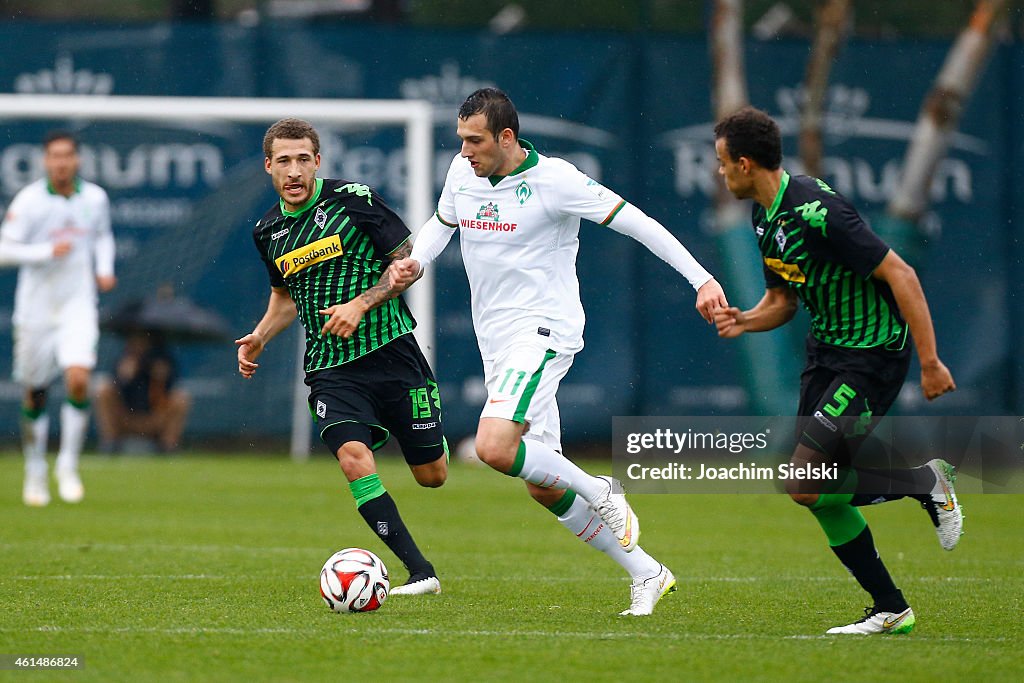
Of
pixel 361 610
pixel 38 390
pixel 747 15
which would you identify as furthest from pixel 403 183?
pixel 361 610

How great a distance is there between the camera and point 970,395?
1758 centimetres

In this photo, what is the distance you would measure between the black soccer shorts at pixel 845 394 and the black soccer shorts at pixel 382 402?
195cm

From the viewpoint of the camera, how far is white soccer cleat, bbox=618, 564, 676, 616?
658cm

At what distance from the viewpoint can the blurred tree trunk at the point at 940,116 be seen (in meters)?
17.7

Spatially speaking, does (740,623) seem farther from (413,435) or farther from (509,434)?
(413,435)

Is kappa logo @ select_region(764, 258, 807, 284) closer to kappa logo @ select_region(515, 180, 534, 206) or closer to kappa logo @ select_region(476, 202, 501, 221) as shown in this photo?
kappa logo @ select_region(515, 180, 534, 206)

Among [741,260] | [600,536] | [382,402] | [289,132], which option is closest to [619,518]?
[600,536]

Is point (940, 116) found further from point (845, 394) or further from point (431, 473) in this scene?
point (845, 394)

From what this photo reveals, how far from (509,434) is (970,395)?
12.3 metres

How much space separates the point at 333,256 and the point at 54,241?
576 centimetres

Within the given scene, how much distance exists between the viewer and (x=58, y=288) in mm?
12383

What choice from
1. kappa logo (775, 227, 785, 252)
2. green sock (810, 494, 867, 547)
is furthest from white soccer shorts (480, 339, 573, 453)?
green sock (810, 494, 867, 547)

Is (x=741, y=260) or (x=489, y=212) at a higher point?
(x=489, y=212)

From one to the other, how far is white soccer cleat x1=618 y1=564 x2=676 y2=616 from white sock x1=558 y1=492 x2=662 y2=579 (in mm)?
39
